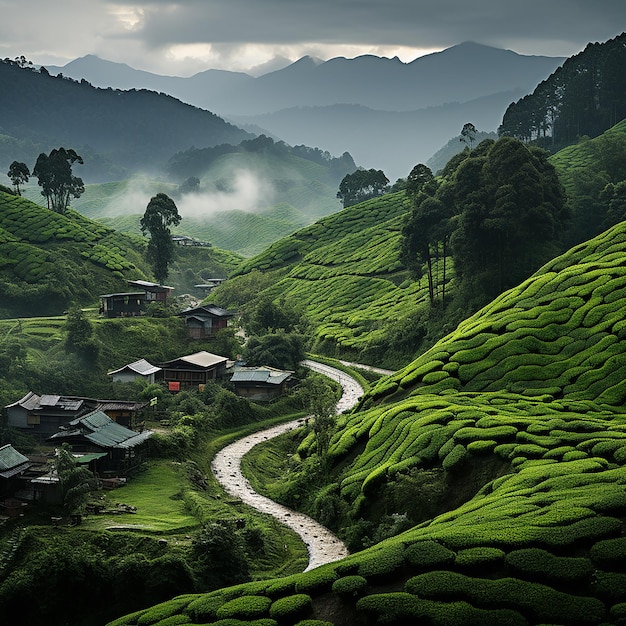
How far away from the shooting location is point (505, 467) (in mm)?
34719

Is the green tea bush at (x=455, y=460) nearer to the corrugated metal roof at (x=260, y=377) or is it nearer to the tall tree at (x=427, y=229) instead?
the corrugated metal roof at (x=260, y=377)

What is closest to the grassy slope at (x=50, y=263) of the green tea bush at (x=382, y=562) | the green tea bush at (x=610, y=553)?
the green tea bush at (x=382, y=562)

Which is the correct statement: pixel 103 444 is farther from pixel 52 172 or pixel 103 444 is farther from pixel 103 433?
pixel 52 172

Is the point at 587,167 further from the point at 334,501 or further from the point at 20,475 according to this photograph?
the point at 20,475

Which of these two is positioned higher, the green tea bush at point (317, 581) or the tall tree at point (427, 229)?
the tall tree at point (427, 229)

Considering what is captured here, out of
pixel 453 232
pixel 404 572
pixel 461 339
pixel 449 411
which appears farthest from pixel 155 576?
pixel 453 232

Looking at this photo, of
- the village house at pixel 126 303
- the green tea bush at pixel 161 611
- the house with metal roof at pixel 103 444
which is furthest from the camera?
the village house at pixel 126 303

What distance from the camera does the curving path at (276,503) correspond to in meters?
38.6

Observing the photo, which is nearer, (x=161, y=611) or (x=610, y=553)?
(x=610, y=553)

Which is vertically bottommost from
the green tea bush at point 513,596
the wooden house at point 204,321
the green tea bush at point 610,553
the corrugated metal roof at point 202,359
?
the green tea bush at point 513,596

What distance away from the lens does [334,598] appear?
25.8 metres

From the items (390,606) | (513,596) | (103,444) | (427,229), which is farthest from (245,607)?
(427,229)

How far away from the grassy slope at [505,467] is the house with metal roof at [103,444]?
11615mm

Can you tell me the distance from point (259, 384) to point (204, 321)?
15.5 m
